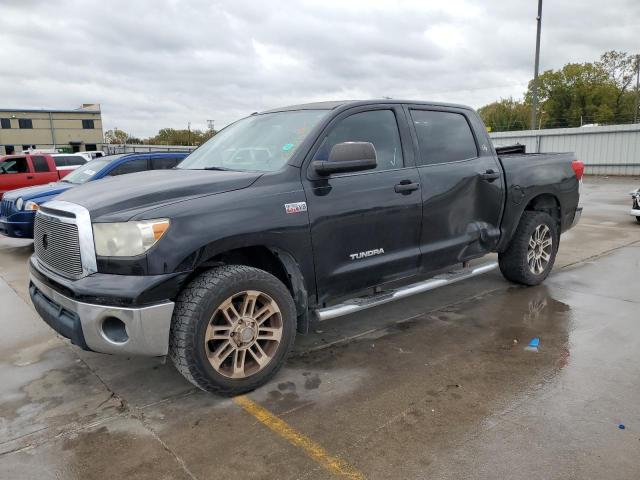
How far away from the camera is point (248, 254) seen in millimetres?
3404

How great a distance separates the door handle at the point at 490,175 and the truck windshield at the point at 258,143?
1.76 meters

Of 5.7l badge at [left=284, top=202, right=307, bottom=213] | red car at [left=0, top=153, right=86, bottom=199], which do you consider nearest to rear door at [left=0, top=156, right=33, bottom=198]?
red car at [left=0, top=153, right=86, bottom=199]

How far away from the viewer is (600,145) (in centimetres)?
2331

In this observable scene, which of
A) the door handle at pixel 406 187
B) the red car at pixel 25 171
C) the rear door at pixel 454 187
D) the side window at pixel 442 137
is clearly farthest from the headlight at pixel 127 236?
the red car at pixel 25 171

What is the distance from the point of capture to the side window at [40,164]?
12.9 meters

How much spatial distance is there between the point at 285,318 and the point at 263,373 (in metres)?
0.38

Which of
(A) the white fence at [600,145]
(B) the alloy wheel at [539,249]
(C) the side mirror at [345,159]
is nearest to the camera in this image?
(C) the side mirror at [345,159]

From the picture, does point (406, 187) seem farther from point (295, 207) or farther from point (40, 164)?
point (40, 164)

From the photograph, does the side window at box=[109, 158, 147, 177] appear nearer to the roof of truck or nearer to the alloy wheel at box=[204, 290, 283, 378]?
the roof of truck

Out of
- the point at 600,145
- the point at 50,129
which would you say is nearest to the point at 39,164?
the point at 600,145

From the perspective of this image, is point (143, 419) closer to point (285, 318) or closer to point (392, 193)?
point (285, 318)

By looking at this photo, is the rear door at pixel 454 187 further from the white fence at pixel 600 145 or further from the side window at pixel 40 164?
the white fence at pixel 600 145

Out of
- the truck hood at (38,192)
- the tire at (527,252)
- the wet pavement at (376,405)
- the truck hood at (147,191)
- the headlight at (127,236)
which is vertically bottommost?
the wet pavement at (376,405)

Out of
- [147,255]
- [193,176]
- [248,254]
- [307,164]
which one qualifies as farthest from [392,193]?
[147,255]
